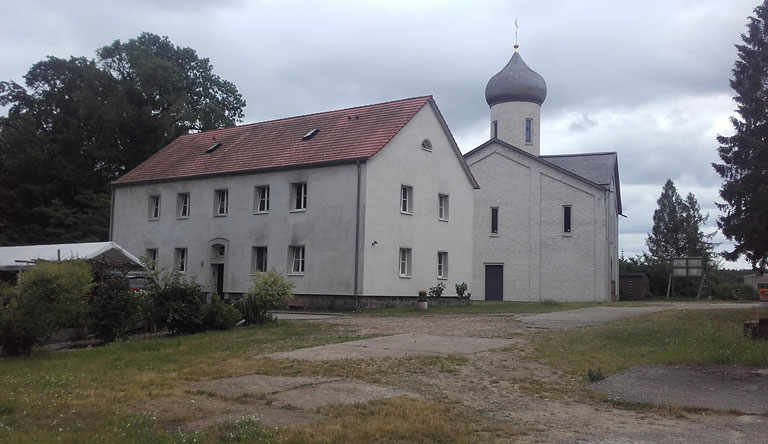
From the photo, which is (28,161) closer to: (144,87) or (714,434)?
(144,87)

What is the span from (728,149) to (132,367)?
2027 centimetres

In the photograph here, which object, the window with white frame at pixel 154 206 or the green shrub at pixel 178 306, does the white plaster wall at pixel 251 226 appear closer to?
the window with white frame at pixel 154 206

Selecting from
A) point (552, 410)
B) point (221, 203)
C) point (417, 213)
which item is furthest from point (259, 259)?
point (552, 410)

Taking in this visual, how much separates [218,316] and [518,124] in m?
35.3

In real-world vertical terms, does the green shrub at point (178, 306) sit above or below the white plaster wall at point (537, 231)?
below

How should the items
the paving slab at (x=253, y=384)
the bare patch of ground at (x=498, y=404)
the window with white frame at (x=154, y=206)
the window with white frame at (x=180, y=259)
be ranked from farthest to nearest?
the window with white frame at (x=154, y=206) → the window with white frame at (x=180, y=259) → the paving slab at (x=253, y=384) → the bare patch of ground at (x=498, y=404)

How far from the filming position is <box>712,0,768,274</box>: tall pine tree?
20.1 m

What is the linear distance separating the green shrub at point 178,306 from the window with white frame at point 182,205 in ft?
60.8

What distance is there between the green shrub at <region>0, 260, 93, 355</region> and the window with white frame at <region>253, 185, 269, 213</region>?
17.5 meters

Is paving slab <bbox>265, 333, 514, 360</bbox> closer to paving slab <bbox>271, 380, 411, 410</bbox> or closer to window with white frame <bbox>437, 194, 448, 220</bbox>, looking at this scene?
paving slab <bbox>271, 380, 411, 410</bbox>

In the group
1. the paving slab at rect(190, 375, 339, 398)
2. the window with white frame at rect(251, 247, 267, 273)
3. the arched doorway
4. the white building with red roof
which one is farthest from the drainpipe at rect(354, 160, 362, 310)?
the paving slab at rect(190, 375, 339, 398)

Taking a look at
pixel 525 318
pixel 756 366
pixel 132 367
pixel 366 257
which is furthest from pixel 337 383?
pixel 366 257

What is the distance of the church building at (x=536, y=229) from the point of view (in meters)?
42.1

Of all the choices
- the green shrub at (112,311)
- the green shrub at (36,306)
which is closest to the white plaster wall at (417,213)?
the green shrub at (112,311)
